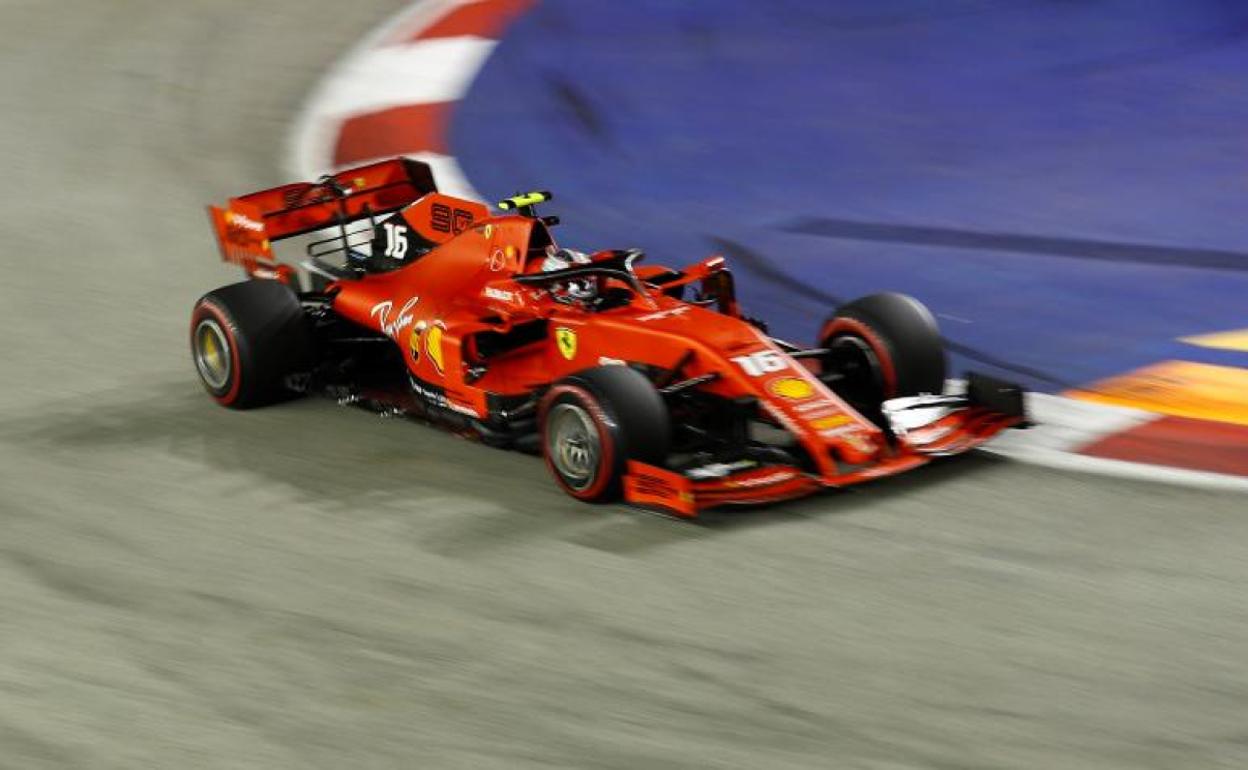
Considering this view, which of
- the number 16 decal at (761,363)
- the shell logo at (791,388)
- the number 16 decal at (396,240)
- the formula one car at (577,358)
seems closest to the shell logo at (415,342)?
the formula one car at (577,358)

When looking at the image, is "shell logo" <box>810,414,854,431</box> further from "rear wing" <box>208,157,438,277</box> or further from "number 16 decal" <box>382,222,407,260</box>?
"rear wing" <box>208,157,438,277</box>

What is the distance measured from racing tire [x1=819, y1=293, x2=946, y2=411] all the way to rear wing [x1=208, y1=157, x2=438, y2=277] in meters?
2.33

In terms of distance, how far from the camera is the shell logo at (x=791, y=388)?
244 inches

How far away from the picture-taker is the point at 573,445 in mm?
6176

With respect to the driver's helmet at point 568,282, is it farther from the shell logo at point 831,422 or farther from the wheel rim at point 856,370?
the shell logo at point 831,422

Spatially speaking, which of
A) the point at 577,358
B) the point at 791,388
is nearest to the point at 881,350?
the point at 791,388

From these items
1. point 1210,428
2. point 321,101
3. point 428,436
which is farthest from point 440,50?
point 1210,428

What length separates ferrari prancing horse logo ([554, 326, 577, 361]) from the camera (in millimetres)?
6648

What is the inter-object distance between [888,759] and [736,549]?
1.43 metres

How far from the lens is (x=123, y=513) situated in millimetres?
6398

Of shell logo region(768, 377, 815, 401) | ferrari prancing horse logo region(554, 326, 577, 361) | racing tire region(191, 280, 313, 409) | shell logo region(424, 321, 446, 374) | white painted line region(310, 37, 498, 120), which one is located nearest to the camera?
shell logo region(768, 377, 815, 401)

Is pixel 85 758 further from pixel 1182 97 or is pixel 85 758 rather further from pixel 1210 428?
pixel 1182 97

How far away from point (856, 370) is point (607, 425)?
4.23 ft

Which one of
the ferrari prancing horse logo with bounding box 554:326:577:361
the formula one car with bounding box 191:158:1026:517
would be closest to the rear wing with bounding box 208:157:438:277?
the formula one car with bounding box 191:158:1026:517
